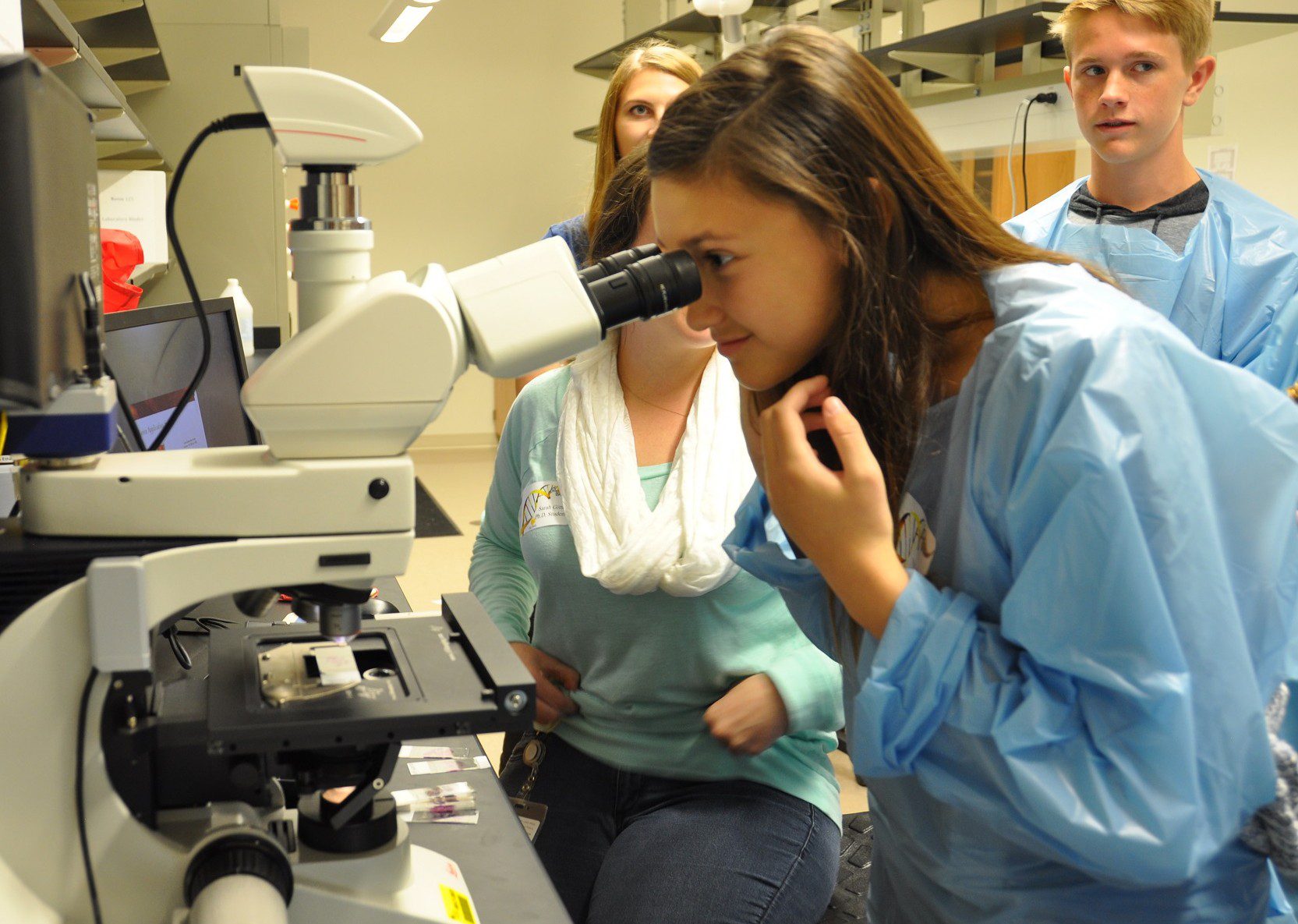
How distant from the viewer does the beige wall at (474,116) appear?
6887 millimetres

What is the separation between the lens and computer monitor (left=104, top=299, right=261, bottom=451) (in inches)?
58.7

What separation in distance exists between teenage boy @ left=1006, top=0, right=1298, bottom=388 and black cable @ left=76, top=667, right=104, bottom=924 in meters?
1.95

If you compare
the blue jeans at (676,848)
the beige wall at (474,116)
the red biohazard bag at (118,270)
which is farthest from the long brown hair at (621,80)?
the beige wall at (474,116)

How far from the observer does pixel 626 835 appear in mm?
1256

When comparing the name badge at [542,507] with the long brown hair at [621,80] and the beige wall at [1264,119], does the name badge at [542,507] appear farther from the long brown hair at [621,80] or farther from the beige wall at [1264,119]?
the beige wall at [1264,119]

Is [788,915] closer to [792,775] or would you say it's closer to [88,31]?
[792,775]

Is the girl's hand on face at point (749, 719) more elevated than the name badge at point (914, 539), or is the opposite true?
the name badge at point (914, 539)

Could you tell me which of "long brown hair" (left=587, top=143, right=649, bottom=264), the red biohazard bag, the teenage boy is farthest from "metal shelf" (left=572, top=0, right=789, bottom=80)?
"long brown hair" (left=587, top=143, right=649, bottom=264)

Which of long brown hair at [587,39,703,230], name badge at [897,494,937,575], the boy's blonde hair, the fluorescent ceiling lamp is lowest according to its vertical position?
name badge at [897,494,937,575]

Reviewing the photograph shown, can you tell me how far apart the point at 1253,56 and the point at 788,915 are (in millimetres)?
4666

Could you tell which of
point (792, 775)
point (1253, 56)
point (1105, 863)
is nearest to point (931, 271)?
point (1105, 863)

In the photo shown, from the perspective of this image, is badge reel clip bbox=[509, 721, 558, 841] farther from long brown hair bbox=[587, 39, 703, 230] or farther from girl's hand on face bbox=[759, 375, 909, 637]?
long brown hair bbox=[587, 39, 703, 230]

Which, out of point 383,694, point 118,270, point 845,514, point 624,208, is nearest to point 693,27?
point 118,270

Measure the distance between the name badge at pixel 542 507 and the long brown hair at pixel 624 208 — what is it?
329 millimetres
